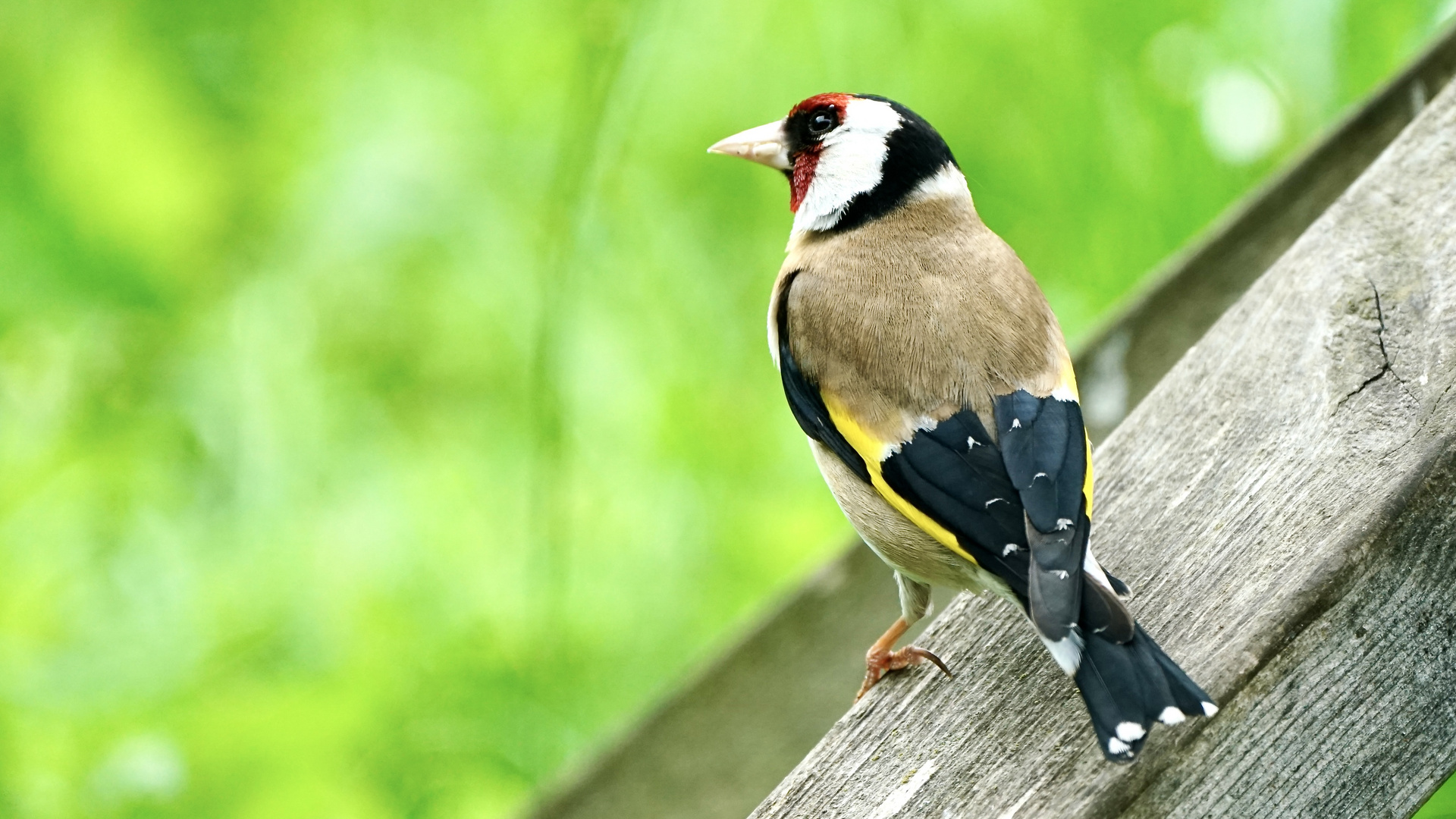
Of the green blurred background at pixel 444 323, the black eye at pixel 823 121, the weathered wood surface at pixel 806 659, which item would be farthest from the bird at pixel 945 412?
the green blurred background at pixel 444 323

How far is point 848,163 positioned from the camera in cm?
233

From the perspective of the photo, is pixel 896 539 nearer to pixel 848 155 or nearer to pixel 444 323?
pixel 848 155

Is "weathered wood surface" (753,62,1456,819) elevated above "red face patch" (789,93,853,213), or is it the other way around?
"red face patch" (789,93,853,213)

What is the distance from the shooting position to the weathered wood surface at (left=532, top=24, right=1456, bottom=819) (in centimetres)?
205

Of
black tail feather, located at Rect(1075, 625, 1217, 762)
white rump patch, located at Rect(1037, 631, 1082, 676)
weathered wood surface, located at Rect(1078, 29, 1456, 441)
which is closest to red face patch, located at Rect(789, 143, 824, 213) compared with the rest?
weathered wood surface, located at Rect(1078, 29, 1456, 441)

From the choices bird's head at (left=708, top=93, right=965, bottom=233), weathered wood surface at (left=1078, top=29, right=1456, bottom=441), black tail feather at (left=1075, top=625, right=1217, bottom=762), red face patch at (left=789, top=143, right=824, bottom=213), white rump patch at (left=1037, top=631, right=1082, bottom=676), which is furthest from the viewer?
red face patch at (left=789, top=143, right=824, bottom=213)

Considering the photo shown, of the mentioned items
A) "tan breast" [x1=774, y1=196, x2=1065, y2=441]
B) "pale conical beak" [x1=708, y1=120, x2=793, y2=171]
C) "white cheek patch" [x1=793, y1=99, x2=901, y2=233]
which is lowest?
"tan breast" [x1=774, y1=196, x2=1065, y2=441]

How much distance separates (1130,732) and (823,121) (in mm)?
1599

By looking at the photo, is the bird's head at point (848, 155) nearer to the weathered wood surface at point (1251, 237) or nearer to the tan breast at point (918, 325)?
the tan breast at point (918, 325)

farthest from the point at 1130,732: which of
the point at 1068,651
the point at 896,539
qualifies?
the point at 896,539

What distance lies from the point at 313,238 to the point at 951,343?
1.74 meters

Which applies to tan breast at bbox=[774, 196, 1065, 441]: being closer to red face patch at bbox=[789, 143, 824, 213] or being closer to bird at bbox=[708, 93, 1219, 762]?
bird at bbox=[708, 93, 1219, 762]

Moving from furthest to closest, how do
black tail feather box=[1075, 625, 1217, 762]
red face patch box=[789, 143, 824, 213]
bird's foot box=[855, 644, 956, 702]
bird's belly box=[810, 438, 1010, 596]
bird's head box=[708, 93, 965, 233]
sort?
red face patch box=[789, 143, 824, 213]
bird's head box=[708, 93, 965, 233]
bird's belly box=[810, 438, 1010, 596]
bird's foot box=[855, 644, 956, 702]
black tail feather box=[1075, 625, 1217, 762]

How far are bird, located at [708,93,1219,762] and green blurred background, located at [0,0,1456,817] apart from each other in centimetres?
42
